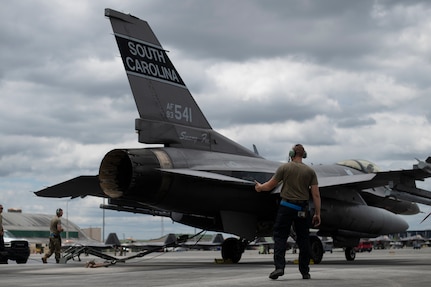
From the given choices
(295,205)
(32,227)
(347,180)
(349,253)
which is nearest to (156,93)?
(347,180)

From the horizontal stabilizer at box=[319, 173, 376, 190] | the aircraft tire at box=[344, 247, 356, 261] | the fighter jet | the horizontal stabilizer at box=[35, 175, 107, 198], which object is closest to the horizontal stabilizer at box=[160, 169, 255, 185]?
the fighter jet

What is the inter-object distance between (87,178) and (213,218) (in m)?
3.39

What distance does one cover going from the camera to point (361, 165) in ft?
64.2

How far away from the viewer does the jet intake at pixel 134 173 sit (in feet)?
45.3

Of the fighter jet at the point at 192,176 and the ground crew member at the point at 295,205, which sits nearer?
the ground crew member at the point at 295,205

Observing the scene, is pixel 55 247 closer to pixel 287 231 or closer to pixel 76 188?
pixel 76 188

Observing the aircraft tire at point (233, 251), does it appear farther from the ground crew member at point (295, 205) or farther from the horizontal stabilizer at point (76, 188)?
the ground crew member at point (295, 205)

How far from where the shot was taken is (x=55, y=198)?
1797cm

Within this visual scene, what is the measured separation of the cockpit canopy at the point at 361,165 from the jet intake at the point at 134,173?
23.9 feet

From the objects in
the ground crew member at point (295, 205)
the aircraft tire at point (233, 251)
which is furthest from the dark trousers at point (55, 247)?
the ground crew member at point (295, 205)

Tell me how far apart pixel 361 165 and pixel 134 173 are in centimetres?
850

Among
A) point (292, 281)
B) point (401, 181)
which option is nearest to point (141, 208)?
point (401, 181)

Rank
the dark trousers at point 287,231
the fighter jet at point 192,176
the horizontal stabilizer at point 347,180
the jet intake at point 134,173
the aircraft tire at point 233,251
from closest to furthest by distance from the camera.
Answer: the dark trousers at point 287,231 → the jet intake at point 134,173 → the fighter jet at point 192,176 → the horizontal stabilizer at point 347,180 → the aircraft tire at point 233,251

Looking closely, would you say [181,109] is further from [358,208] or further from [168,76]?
[358,208]
